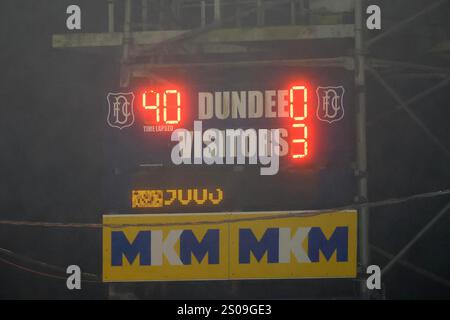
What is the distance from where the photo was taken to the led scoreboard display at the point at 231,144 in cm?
676

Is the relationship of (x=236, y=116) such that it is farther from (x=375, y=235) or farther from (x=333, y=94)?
(x=375, y=235)

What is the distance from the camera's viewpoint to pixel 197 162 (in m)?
6.82

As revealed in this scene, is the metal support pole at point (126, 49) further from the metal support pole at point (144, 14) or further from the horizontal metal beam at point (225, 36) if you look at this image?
the metal support pole at point (144, 14)

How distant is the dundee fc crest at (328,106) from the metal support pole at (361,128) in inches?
7.8

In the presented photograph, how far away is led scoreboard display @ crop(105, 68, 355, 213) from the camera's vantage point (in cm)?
676

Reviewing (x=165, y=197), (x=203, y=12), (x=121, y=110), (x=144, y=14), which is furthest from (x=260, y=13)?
(x=165, y=197)

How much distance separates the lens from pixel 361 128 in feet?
22.1

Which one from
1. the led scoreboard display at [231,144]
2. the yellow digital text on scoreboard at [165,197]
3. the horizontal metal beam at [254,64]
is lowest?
the yellow digital text on scoreboard at [165,197]

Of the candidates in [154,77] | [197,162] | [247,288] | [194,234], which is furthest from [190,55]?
[247,288]

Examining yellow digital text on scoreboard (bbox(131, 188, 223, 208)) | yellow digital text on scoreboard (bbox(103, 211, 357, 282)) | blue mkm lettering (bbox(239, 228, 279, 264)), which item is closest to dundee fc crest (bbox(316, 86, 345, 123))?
yellow digital text on scoreboard (bbox(103, 211, 357, 282))

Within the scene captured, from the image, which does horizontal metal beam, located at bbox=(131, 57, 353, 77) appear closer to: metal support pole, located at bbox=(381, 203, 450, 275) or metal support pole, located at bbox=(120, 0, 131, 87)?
metal support pole, located at bbox=(120, 0, 131, 87)

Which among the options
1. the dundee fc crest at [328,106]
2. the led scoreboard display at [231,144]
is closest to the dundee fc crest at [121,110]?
the led scoreboard display at [231,144]

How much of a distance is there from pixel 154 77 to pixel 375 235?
315cm

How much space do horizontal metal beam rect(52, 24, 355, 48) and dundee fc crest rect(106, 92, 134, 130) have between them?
1.96 feet
